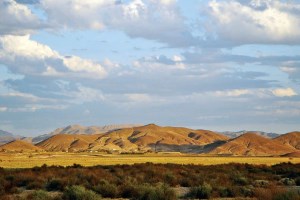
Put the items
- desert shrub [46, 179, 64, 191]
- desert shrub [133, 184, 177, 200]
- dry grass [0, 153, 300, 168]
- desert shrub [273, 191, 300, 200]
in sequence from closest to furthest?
desert shrub [273, 191, 300, 200] < desert shrub [133, 184, 177, 200] < desert shrub [46, 179, 64, 191] < dry grass [0, 153, 300, 168]

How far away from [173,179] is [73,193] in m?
14.1

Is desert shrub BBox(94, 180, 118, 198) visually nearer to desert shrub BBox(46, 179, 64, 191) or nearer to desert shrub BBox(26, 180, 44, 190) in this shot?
desert shrub BBox(46, 179, 64, 191)

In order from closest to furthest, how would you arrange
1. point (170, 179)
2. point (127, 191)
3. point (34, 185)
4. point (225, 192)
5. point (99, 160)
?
1. point (127, 191)
2. point (225, 192)
3. point (34, 185)
4. point (170, 179)
5. point (99, 160)

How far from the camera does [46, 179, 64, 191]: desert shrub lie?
31.7 meters

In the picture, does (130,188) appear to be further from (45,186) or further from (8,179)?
(8,179)

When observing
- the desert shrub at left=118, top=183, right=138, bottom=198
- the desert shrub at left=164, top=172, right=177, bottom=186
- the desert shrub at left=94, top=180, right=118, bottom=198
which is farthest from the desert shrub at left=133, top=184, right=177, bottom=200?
the desert shrub at left=164, top=172, right=177, bottom=186

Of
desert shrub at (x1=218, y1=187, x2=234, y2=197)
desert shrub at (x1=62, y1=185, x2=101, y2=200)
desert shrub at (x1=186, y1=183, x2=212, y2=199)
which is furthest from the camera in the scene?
desert shrub at (x1=218, y1=187, x2=234, y2=197)

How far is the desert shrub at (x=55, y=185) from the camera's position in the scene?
31.7 meters

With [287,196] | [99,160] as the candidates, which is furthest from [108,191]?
[99,160]

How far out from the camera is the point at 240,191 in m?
29.0

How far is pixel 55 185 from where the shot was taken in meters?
32.4

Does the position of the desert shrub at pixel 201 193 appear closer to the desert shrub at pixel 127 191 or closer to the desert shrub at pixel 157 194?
the desert shrub at pixel 127 191

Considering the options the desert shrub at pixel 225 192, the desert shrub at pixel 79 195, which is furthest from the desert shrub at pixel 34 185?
the desert shrub at pixel 225 192

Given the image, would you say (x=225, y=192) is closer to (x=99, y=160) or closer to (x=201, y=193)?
(x=201, y=193)
